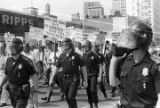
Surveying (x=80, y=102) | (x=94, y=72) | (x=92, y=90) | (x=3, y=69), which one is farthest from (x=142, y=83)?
(x=80, y=102)

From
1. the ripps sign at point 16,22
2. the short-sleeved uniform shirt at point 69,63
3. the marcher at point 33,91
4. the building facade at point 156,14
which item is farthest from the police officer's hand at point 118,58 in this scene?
the building facade at point 156,14

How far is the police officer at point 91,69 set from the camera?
9352 millimetres

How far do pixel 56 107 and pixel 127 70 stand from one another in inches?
262

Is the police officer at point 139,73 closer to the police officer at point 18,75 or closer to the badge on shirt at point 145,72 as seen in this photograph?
the badge on shirt at point 145,72

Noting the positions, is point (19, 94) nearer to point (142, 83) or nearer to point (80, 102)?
point (142, 83)

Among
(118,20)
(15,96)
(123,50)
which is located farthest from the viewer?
(118,20)

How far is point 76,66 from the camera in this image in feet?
25.9

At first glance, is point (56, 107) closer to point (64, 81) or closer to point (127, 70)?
point (64, 81)

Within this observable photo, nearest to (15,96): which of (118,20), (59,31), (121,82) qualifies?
(121,82)

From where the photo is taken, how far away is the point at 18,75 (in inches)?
237

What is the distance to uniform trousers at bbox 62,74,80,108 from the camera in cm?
755

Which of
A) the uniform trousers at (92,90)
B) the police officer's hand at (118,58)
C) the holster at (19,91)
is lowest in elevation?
the uniform trousers at (92,90)

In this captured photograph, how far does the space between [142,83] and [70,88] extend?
4.56m

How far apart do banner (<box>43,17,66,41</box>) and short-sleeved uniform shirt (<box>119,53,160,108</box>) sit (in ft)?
33.9
